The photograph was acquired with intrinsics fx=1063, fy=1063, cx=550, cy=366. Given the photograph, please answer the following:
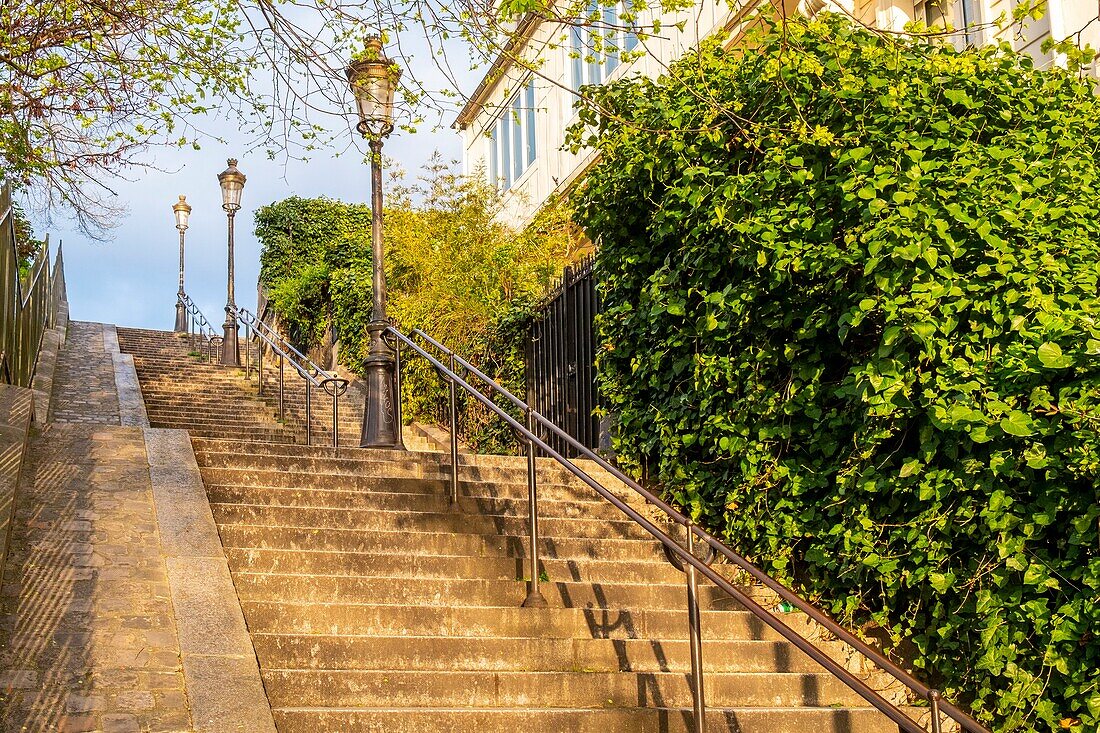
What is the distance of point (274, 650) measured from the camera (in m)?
4.65

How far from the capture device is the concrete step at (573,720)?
4172 mm

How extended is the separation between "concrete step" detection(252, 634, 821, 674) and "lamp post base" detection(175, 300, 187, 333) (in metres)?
22.1

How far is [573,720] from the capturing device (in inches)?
179

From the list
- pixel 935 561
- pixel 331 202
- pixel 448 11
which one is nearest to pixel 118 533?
pixel 448 11

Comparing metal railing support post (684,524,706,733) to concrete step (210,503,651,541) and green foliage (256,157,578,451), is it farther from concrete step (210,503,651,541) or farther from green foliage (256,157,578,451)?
green foliage (256,157,578,451)

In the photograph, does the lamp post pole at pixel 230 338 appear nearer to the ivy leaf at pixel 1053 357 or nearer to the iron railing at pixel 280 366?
the iron railing at pixel 280 366

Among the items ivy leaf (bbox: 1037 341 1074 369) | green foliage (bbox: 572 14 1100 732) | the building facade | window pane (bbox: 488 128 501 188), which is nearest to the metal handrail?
green foliage (bbox: 572 14 1100 732)

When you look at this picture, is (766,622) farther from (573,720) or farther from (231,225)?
(231,225)

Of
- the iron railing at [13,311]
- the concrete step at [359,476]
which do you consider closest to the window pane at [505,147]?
the iron railing at [13,311]

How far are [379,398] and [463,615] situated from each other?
12.9ft

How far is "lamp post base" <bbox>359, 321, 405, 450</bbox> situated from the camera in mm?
8961

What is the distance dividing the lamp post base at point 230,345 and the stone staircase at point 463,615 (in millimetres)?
11481

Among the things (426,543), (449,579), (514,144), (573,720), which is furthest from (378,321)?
(514,144)

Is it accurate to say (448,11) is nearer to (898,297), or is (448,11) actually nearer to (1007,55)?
(898,297)
